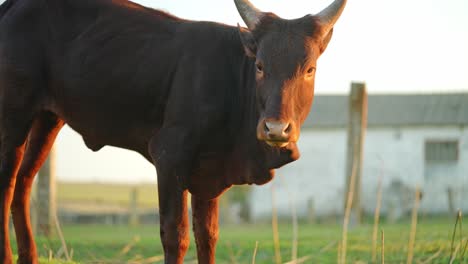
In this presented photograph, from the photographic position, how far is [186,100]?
6.85m

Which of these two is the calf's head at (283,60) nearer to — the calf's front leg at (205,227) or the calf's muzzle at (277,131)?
the calf's muzzle at (277,131)

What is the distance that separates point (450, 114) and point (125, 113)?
3484cm

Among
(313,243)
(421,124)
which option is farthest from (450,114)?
(313,243)

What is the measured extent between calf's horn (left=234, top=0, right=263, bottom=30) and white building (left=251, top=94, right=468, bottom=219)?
103 ft

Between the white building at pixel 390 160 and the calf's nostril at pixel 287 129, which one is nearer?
the calf's nostril at pixel 287 129

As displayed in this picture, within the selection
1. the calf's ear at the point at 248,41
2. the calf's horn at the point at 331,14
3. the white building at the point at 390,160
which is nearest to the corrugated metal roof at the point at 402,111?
the white building at the point at 390,160

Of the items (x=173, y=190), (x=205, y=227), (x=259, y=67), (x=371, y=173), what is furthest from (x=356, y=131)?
(x=371, y=173)

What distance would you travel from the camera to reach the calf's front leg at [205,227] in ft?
24.5

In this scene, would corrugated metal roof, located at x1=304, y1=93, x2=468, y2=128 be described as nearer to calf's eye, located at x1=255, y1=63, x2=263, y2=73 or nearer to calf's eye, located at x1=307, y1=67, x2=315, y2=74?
calf's eye, located at x1=307, y1=67, x2=315, y2=74

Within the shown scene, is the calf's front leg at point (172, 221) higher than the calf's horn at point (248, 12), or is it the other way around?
the calf's horn at point (248, 12)

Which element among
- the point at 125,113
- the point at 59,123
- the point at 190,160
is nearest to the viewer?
the point at 190,160

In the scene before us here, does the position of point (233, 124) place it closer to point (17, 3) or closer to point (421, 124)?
point (17, 3)

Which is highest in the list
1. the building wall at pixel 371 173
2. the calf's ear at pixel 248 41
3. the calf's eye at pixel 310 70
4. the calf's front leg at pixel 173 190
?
the calf's ear at pixel 248 41

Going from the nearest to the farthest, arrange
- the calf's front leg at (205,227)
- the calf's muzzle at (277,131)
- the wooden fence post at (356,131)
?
the calf's muzzle at (277,131), the calf's front leg at (205,227), the wooden fence post at (356,131)
